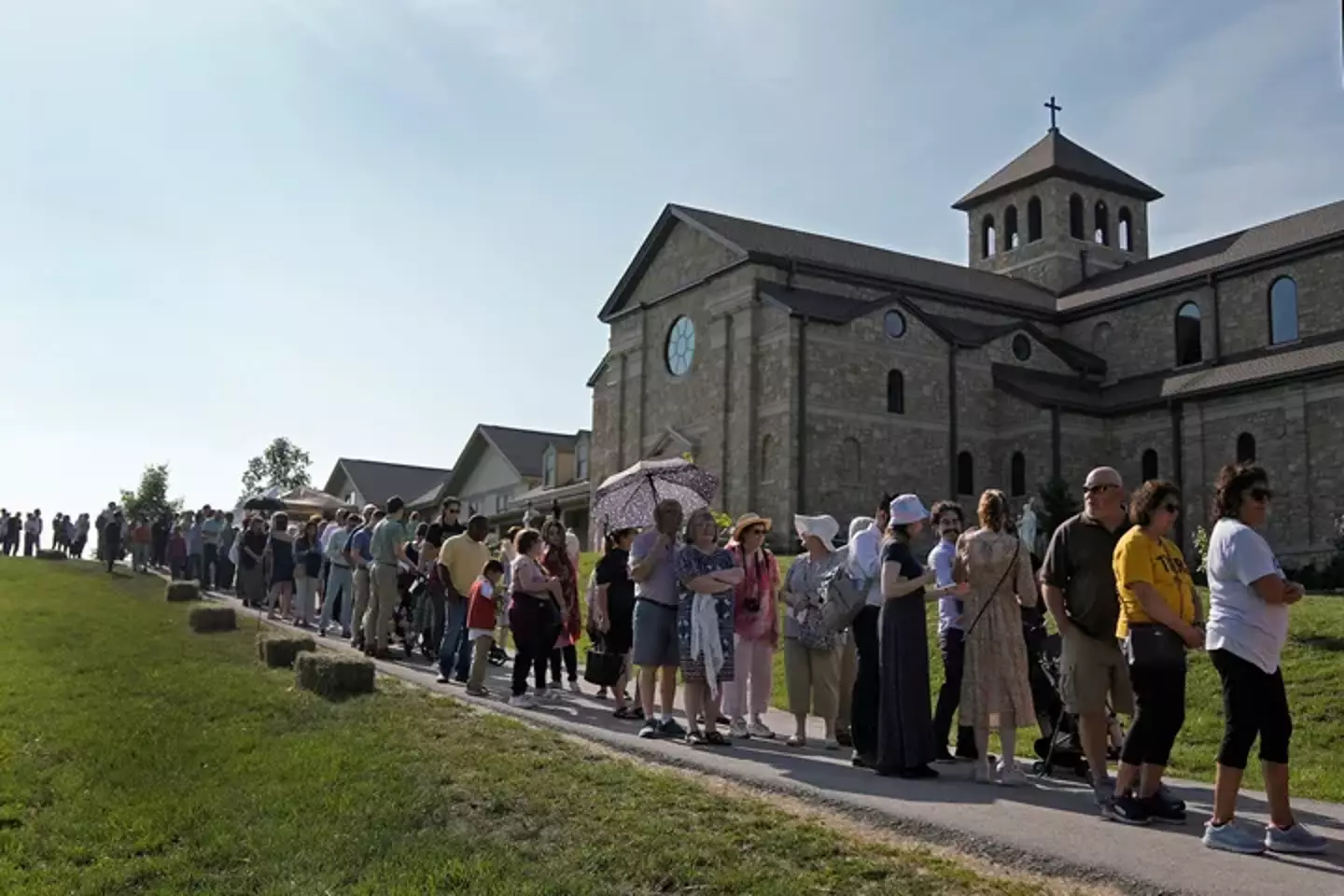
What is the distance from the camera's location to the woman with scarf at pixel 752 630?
11055mm

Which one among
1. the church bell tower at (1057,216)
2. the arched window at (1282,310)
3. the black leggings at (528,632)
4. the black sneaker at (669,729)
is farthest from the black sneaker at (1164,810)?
the church bell tower at (1057,216)

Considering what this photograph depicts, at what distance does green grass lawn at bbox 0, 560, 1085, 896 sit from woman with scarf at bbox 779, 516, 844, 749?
2.11 m

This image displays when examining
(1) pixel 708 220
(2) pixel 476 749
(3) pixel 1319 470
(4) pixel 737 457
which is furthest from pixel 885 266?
(2) pixel 476 749

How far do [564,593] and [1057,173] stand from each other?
40.6m

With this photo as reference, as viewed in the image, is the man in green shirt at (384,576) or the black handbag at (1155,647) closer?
the black handbag at (1155,647)

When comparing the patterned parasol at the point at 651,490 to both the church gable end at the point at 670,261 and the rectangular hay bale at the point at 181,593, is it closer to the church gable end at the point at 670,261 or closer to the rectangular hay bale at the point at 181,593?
the rectangular hay bale at the point at 181,593

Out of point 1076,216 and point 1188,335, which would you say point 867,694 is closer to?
point 1188,335

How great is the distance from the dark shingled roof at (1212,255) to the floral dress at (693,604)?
33469mm

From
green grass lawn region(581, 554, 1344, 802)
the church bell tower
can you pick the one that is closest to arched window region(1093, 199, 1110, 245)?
the church bell tower

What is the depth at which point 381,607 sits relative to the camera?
1609 centimetres

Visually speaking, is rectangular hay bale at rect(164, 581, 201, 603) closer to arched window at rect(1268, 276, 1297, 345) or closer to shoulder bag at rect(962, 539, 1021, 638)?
shoulder bag at rect(962, 539, 1021, 638)

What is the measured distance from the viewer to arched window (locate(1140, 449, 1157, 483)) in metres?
38.4

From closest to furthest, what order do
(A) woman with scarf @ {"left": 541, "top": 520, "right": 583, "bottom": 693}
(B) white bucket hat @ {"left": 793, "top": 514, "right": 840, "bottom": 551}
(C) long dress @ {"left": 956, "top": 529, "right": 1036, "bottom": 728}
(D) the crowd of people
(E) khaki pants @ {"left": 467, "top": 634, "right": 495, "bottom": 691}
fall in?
(D) the crowd of people → (C) long dress @ {"left": 956, "top": 529, "right": 1036, "bottom": 728} → (B) white bucket hat @ {"left": 793, "top": 514, "right": 840, "bottom": 551} → (E) khaki pants @ {"left": 467, "top": 634, "right": 495, "bottom": 691} → (A) woman with scarf @ {"left": 541, "top": 520, "right": 583, "bottom": 693}

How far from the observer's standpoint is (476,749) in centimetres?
932
